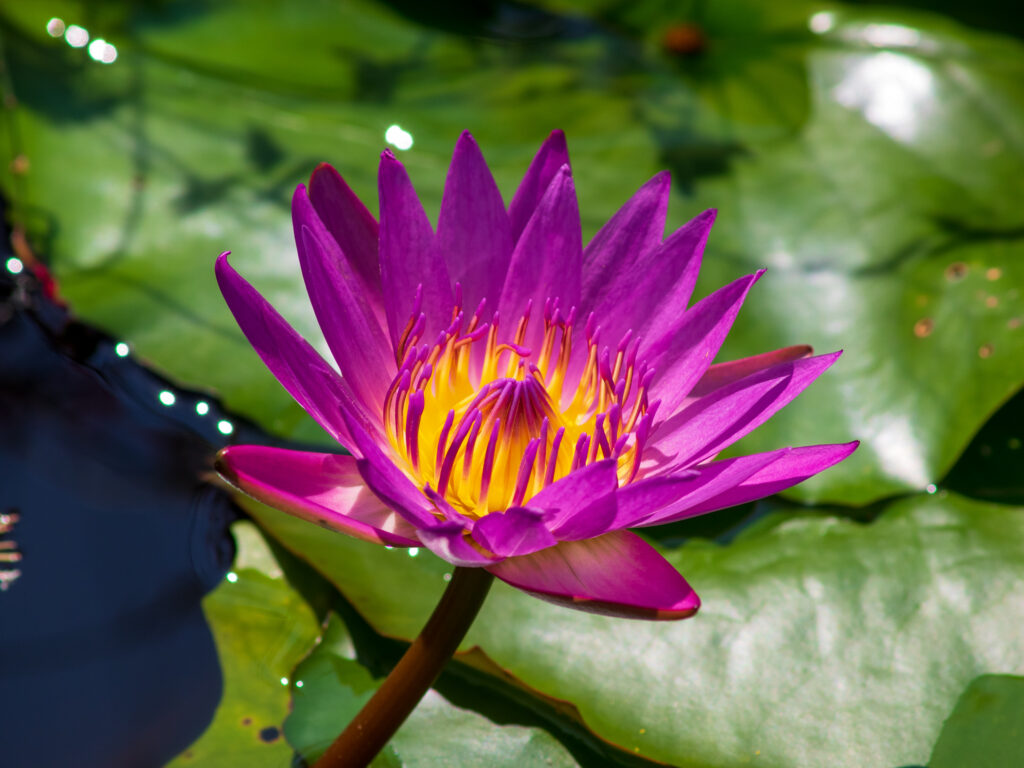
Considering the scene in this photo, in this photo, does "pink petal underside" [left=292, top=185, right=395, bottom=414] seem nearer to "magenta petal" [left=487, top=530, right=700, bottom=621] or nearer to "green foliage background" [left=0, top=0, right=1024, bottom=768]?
"magenta petal" [left=487, top=530, right=700, bottom=621]

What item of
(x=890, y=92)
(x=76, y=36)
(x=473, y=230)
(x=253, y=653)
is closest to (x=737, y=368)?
(x=473, y=230)

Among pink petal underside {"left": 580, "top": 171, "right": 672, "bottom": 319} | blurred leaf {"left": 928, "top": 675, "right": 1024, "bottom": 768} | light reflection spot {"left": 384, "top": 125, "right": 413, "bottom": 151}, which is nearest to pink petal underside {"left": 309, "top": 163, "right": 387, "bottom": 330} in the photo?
pink petal underside {"left": 580, "top": 171, "right": 672, "bottom": 319}

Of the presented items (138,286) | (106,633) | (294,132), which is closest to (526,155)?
(294,132)

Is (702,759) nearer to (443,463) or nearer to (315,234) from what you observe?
(443,463)

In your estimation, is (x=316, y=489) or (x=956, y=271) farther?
(x=956, y=271)

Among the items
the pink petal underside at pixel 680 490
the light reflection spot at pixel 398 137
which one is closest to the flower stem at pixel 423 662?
the pink petal underside at pixel 680 490

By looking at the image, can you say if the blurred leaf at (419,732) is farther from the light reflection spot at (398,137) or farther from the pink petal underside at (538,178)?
the light reflection spot at (398,137)

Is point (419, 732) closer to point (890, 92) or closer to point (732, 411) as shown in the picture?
point (732, 411)

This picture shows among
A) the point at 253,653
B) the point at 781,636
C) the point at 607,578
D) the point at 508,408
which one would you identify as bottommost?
the point at 253,653
